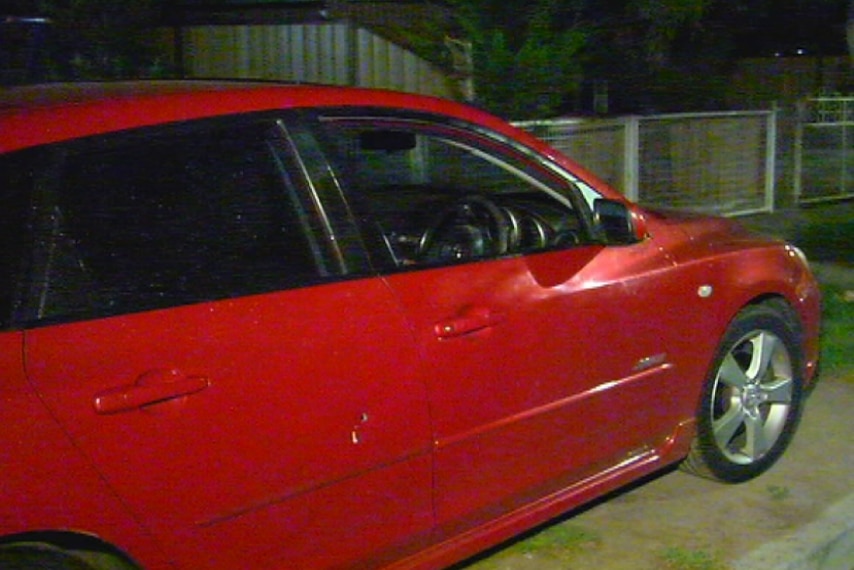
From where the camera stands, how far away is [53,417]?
9.18ft

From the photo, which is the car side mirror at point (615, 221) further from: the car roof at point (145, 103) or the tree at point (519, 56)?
the tree at point (519, 56)

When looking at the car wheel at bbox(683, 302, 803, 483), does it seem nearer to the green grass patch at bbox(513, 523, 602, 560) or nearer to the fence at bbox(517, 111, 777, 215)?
the green grass patch at bbox(513, 523, 602, 560)

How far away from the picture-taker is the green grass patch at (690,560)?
171 inches

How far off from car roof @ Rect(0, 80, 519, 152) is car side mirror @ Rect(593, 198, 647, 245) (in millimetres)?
621

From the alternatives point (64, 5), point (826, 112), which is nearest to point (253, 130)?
point (64, 5)

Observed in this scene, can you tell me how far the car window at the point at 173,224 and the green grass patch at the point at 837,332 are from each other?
443 centimetres

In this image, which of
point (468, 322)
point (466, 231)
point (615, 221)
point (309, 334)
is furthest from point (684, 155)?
point (309, 334)

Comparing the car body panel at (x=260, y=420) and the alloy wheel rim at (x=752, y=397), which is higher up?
the car body panel at (x=260, y=420)

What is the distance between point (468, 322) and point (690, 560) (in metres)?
1.34

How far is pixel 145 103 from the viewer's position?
3293 mm

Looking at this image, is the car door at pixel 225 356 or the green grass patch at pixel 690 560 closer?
the car door at pixel 225 356

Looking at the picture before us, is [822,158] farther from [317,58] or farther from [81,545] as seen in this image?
[81,545]

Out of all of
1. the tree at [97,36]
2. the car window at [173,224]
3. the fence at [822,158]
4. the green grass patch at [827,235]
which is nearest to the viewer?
the car window at [173,224]

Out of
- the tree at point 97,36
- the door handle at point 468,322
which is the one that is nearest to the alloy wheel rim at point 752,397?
the door handle at point 468,322
